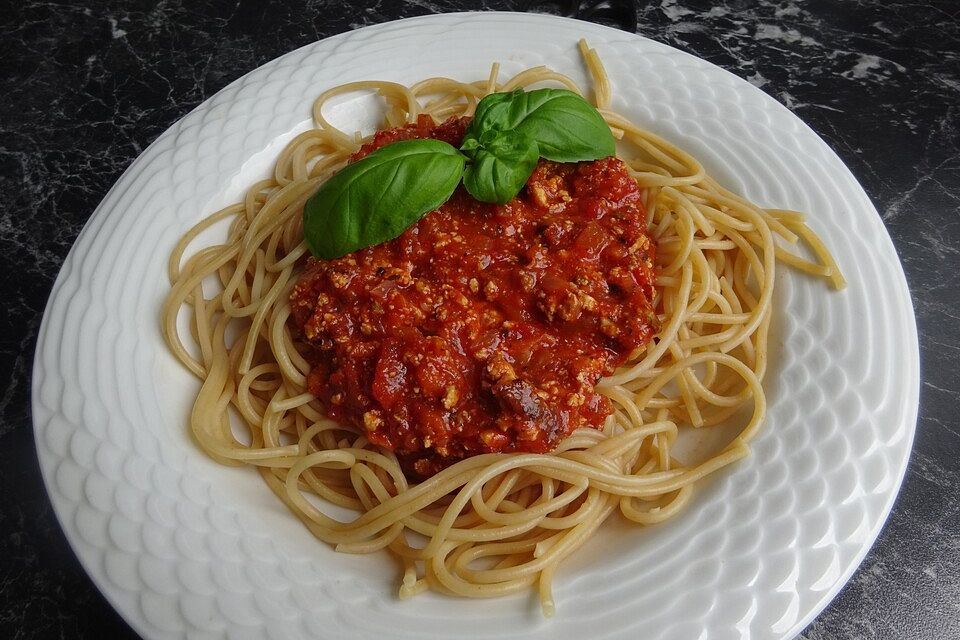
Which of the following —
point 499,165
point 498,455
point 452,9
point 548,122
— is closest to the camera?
Answer: point 498,455

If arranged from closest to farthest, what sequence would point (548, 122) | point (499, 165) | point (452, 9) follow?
1. point (499, 165)
2. point (548, 122)
3. point (452, 9)

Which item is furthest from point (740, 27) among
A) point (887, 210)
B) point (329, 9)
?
point (329, 9)

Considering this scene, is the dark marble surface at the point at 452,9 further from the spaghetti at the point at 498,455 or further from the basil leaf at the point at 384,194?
the basil leaf at the point at 384,194

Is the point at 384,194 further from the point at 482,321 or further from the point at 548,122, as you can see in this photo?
the point at 548,122

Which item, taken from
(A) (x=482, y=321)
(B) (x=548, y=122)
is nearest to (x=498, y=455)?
(A) (x=482, y=321)

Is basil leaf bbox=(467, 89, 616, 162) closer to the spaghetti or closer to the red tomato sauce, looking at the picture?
the red tomato sauce

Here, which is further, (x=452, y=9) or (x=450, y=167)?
(x=452, y=9)

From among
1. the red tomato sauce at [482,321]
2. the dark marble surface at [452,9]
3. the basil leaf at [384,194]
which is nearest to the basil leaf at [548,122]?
the red tomato sauce at [482,321]

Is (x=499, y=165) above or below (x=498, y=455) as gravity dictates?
above
